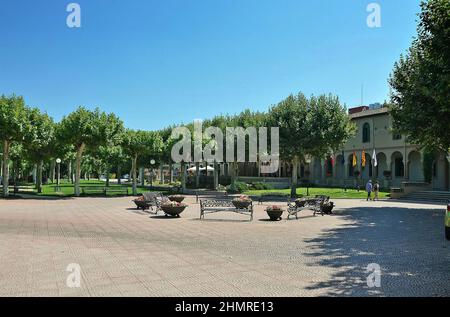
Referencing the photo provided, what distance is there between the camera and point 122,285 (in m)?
6.80

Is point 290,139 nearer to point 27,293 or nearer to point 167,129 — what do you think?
point 167,129

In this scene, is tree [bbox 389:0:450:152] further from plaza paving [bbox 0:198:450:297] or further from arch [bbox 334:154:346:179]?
arch [bbox 334:154:346:179]

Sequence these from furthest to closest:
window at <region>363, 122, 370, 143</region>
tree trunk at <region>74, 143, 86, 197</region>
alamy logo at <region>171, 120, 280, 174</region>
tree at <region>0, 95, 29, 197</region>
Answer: window at <region>363, 122, 370, 143</region> < alamy logo at <region>171, 120, 280, 174</region> < tree trunk at <region>74, 143, 86, 197</region> < tree at <region>0, 95, 29, 197</region>

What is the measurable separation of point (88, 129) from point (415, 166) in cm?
3339

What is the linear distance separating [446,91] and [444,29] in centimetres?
237

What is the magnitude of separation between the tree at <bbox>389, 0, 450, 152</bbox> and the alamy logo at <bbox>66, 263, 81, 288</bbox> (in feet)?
42.4

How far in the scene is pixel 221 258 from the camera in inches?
361

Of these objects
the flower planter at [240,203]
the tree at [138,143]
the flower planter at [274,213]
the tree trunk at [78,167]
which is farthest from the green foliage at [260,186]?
the flower planter at [274,213]

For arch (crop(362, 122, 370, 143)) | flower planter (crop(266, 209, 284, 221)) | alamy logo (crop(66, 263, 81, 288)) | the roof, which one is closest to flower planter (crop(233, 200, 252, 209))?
flower planter (crop(266, 209, 284, 221))

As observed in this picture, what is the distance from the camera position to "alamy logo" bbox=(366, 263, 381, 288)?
22.7 ft

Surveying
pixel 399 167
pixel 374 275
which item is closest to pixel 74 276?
pixel 374 275

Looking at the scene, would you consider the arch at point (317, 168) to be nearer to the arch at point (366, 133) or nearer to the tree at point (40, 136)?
the arch at point (366, 133)

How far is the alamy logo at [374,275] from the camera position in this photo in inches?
272

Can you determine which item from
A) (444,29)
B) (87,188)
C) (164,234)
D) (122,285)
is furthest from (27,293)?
(87,188)
